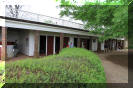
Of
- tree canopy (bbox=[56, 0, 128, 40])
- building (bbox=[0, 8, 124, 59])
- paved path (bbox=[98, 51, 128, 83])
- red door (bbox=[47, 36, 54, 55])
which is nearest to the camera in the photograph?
tree canopy (bbox=[56, 0, 128, 40])

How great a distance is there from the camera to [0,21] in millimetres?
6547

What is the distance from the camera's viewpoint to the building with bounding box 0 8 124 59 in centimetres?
673

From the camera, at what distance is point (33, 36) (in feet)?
31.5

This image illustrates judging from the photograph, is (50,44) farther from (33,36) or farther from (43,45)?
(33,36)

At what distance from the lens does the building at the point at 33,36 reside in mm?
6730

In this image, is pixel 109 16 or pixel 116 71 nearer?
pixel 116 71

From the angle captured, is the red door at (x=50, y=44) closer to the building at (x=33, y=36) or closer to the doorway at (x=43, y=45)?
the building at (x=33, y=36)

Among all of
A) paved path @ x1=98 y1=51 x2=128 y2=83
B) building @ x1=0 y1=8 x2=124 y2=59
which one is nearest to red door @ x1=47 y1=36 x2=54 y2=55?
building @ x1=0 y1=8 x2=124 y2=59

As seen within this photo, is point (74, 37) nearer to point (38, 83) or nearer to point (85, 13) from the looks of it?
point (85, 13)

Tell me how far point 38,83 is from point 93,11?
25.2 feet

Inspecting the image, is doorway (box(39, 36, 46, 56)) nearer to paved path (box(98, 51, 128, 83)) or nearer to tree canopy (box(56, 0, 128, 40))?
tree canopy (box(56, 0, 128, 40))

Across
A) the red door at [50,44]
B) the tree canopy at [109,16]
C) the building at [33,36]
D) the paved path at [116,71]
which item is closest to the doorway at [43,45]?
the building at [33,36]

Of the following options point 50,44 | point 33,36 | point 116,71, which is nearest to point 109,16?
point 116,71

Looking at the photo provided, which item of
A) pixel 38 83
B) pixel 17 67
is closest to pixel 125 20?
pixel 38 83
